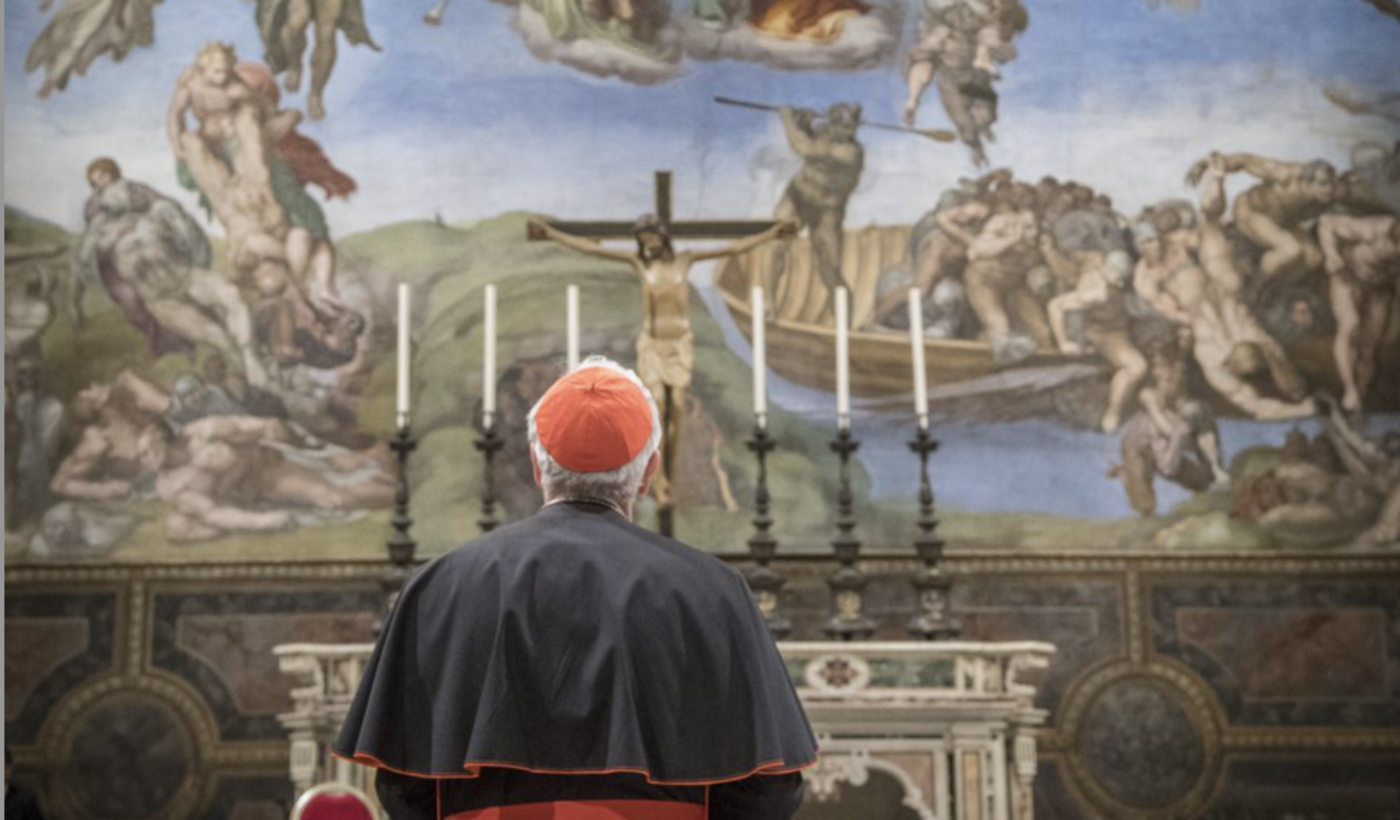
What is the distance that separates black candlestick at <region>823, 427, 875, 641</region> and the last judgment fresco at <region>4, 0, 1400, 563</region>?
2161mm

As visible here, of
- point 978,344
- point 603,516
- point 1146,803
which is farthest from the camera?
point 978,344

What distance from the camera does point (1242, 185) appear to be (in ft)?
31.8

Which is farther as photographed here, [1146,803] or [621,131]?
[621,131]

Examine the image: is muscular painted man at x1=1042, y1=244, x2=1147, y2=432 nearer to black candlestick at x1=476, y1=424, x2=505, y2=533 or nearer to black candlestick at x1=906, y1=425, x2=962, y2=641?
black candlestick at x1=906, y1=425, x2=962, y2=641

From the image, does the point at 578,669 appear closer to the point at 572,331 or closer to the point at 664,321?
the point at 572,331

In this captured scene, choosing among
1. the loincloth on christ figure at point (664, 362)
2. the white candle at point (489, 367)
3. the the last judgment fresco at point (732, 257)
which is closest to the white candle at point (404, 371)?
the white candle at point (489, 367)

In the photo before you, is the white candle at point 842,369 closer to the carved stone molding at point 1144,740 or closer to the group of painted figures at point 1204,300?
the group of painted figures at point 1204,300

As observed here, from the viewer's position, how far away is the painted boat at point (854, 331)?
9.49m

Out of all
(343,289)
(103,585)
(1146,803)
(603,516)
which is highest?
(343,289)

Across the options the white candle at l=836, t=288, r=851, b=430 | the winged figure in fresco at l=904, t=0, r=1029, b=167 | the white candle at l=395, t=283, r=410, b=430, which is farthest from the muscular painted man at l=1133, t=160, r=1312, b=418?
the white candle at l=395, t=283, r=410, b=430

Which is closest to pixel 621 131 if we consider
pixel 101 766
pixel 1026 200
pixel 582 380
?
pixel 1026 200

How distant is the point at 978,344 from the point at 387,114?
3868 millimetres

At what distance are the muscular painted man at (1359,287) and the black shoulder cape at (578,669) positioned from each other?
7.36 metres

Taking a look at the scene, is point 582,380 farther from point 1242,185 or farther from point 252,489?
point 1242,185
